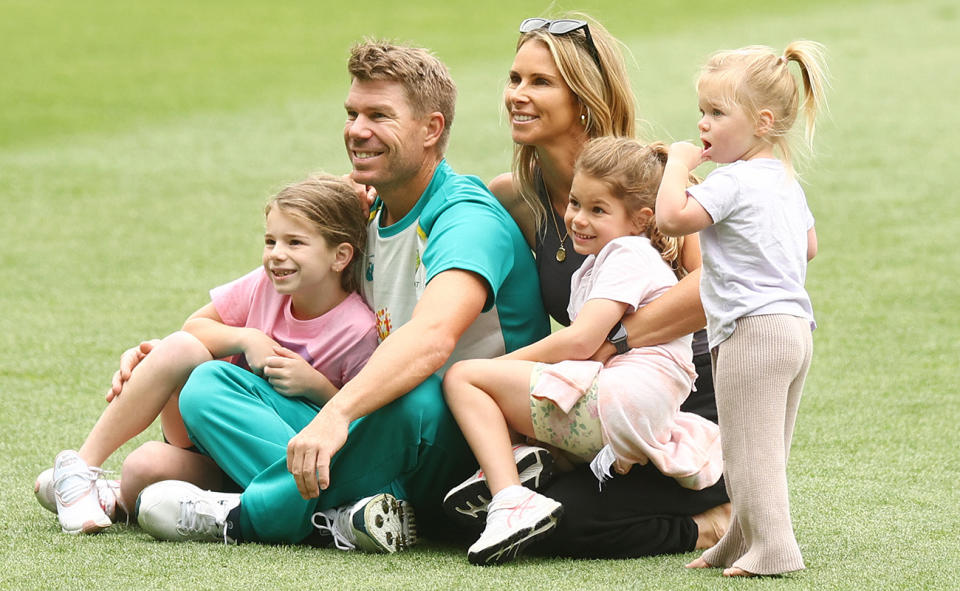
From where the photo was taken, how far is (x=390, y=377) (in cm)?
326

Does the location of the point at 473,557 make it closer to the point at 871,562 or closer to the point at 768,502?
the point at 768,502

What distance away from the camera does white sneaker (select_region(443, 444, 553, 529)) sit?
3.32 meters

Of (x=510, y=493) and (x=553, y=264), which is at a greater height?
(x=553, y=264)

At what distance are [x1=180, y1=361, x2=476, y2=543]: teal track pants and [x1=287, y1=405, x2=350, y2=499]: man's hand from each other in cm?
16

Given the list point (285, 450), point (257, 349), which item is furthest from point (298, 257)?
point (285, 450)

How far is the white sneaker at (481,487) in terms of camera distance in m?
3.32

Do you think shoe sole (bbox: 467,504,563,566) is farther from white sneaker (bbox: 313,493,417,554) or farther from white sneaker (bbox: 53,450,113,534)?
white sneaker (bbox: 53,450,113,534)

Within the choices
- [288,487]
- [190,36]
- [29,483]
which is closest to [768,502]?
[288,487]

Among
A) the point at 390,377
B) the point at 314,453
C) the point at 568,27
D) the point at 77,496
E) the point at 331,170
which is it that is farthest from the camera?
the point at 331,170

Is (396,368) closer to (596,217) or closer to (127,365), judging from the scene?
(596,217)

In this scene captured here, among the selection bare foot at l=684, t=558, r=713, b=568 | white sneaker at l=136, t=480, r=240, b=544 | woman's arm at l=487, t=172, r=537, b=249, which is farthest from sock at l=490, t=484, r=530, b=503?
woman's arm at l=487, t=172, r=537, b=249

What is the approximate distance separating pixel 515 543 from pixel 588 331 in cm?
55

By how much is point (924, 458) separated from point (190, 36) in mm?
13899

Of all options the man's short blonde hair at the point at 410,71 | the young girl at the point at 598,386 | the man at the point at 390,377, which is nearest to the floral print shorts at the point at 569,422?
the young girl at the point at 598,386
